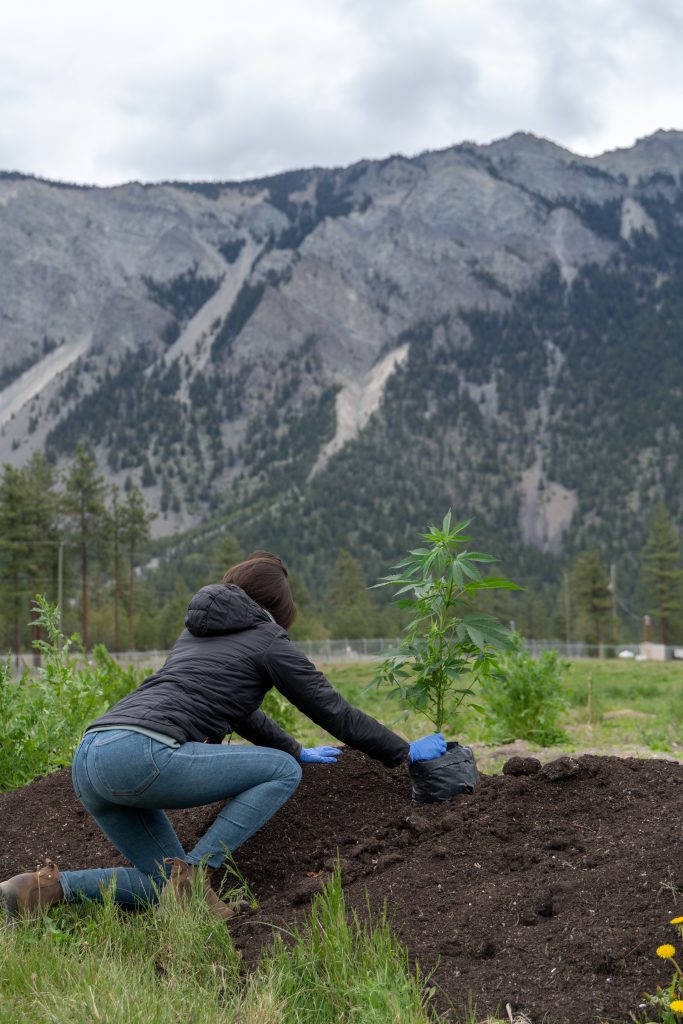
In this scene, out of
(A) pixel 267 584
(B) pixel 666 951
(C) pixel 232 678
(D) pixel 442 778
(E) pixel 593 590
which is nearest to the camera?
(B) pixel 666 951

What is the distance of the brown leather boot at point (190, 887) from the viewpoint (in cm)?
417

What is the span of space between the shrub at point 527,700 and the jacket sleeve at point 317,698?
4.72m

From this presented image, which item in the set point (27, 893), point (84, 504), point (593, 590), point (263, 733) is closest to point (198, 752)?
point (263, 733)

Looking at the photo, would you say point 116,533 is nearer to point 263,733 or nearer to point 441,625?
point 441,625

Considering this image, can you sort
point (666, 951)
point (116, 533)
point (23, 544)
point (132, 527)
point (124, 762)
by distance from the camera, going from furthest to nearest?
point (132, 527)
point (116, 533)
point (23, 544)
point (124, 762)
point (666, 951)

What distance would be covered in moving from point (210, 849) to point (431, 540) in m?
1.97

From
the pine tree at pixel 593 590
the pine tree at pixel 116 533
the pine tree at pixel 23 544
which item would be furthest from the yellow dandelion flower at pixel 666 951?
the pine tree at pixel 593 590

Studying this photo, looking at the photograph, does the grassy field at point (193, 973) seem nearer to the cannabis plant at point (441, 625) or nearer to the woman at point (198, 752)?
the woman at point (198, 752)

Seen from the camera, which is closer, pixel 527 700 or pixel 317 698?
pixel 317 698

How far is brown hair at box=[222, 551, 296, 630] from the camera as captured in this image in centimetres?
472

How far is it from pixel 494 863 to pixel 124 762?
5.41 feet

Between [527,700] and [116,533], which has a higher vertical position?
[116,533]

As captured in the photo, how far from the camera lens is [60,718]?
7.46 m

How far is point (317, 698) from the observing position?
14.5 ft
